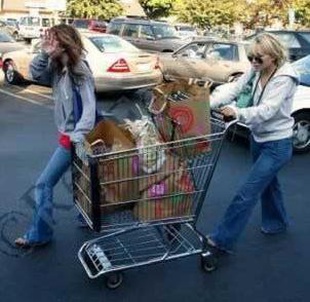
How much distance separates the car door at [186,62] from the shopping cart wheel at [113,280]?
10.9m

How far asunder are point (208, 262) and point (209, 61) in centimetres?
1074

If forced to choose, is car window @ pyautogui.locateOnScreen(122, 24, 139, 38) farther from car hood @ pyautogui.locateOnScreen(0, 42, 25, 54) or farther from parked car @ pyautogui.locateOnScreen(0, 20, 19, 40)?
parked car @ pyautogui.locateOnScreen(0, 20, 19, 40)

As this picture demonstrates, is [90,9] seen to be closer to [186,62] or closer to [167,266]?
[186,62]

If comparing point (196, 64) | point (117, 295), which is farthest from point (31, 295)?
point (196, 64)

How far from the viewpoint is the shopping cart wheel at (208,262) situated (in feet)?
14.8

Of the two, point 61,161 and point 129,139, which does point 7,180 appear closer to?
point 61,161

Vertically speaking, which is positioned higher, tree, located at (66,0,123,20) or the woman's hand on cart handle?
the woman's hand on cart handle

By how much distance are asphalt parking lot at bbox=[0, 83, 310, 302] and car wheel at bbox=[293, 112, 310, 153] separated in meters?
1.40

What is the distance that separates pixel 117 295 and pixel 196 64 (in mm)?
11393

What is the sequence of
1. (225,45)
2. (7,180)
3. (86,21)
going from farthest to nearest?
(86,21) < (225,45) < (7,180)

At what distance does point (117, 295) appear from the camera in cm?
415

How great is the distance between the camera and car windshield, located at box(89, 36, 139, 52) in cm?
1357

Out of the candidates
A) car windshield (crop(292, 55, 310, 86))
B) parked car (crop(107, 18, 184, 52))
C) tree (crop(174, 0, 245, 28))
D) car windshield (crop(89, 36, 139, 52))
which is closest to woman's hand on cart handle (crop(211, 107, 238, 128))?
car windshield (crop(292, 55, 310, 86))

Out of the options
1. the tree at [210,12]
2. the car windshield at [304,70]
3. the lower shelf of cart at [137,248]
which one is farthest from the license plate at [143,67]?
the tree at [210,12]
